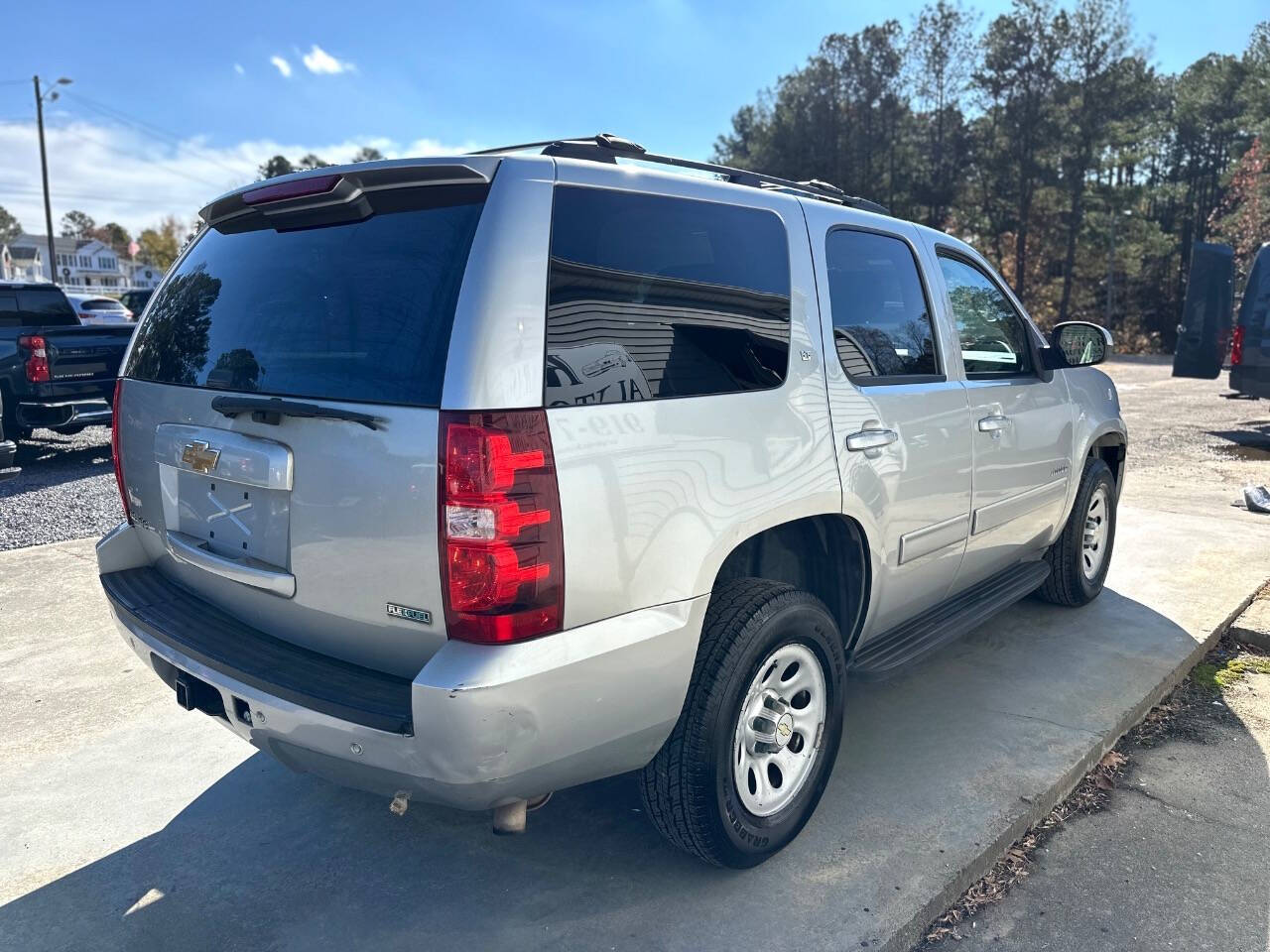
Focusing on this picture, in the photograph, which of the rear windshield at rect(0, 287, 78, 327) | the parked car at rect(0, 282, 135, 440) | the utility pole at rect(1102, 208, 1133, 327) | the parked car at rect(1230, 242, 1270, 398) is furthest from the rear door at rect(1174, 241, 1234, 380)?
the utility pole at rect(1102, 208, 1133, 327)

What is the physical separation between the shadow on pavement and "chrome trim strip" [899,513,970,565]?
2.36ft

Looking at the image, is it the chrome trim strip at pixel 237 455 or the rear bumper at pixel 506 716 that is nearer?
the rear bumper at pixel 506 716

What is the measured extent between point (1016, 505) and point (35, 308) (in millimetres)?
10721

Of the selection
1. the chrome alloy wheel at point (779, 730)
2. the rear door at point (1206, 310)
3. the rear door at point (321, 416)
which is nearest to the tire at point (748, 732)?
the chrome alloy wheel at point (779, 730)

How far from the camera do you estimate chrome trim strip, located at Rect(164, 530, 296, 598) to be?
7.83ft

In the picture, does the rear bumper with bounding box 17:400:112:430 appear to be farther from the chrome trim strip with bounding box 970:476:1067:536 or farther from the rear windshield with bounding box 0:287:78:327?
the chrome trim strip with bounding box 970:476:1067:536

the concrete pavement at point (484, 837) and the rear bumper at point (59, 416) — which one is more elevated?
the rear bumper at point (59, 416)

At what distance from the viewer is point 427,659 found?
2.17 metres

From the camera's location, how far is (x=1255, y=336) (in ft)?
39.2

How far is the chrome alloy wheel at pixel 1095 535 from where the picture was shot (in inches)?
196

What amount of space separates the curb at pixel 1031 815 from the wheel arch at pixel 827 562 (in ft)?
2.45

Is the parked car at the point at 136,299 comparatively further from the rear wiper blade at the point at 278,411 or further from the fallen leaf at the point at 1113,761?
the fallen leaf at the point at 1113,761

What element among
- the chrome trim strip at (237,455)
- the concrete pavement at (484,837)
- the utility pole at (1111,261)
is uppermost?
the utility pole at (1111,261)

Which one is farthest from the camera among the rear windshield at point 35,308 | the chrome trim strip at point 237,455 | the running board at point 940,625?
the rear windshield at point 35,308
